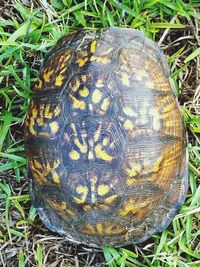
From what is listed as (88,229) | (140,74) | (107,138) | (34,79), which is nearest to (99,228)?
(88,229)

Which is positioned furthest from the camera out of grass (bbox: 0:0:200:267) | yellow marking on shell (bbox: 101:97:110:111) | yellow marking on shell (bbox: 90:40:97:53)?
grass (bbox: 0:0:200:267)

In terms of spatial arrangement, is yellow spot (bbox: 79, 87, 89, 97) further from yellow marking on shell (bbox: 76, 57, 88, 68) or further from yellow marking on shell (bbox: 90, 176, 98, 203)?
yellow marking on shell (bbox: 90, 176, 98, 203)

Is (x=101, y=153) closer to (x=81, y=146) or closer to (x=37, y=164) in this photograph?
(x=81, y=146)

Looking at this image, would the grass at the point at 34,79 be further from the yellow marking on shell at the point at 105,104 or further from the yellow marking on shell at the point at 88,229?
the yellow marking on shell at the point at 105,104

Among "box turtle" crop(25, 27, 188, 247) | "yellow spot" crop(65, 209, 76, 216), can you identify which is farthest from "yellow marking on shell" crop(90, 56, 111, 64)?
"yellow spot" crop(65, 209, 76, 216)

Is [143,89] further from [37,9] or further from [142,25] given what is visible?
[37,9]

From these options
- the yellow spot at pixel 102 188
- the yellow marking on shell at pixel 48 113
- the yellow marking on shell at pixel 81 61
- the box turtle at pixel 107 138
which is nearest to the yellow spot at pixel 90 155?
the box turtle at pixel 107 138

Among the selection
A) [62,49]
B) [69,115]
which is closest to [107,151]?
[69,115]
